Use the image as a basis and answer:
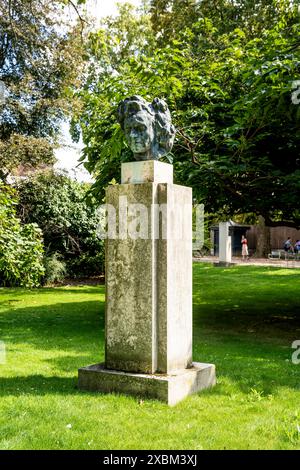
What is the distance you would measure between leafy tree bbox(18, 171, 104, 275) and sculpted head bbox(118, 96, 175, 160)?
14570 millimetres

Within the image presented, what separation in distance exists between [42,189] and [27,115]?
3.21 meters

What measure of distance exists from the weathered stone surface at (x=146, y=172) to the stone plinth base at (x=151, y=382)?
2.29 metres

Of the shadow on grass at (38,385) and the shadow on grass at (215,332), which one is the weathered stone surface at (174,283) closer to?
the shadow on grass at (215,332)

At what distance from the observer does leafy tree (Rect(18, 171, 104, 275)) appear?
21234 millimetres

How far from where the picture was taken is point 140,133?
599 cm

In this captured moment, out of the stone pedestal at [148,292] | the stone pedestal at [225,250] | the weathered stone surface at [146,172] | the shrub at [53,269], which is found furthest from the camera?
the stone pedestal at [225,250]

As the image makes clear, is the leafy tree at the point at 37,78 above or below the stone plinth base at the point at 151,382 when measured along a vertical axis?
above

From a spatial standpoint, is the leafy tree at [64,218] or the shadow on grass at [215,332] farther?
the leafy tree at [64,218]

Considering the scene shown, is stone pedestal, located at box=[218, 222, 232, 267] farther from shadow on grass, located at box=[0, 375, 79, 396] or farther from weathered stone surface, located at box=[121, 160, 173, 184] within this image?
weathered stone surface, located at box=[121, 160, 173, 184]

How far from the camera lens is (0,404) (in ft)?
17.6

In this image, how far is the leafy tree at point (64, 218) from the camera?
69.7 ft

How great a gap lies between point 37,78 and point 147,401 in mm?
17786

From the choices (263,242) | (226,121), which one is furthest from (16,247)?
(263,242)

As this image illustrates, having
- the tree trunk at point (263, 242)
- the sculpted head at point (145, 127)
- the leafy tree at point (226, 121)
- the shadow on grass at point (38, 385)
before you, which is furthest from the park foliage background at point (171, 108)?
the tree trunk at point (263, 242)
